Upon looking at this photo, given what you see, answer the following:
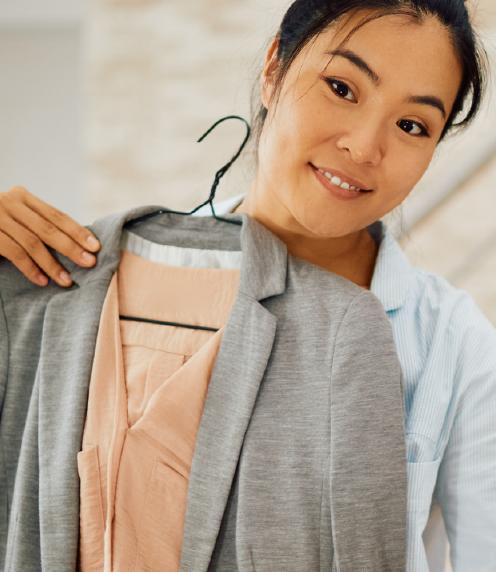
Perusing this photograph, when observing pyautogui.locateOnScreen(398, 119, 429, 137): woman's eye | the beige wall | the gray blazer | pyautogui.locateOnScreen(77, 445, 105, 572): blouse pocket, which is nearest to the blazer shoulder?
the gray blazer

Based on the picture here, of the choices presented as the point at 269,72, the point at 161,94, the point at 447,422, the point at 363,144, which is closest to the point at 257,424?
the point at 447,422

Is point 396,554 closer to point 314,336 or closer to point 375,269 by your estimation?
point 314,336

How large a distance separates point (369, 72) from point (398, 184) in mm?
162

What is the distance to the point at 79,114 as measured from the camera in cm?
436

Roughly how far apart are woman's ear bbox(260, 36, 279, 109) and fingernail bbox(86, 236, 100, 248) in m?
0.33

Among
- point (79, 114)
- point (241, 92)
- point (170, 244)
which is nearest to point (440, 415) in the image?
point (170, 244)

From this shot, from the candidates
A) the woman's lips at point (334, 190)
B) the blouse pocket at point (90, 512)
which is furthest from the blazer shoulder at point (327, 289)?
the blouse pocket at point (90, 512)

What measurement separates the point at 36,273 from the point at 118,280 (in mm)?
113

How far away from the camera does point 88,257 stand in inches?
46.6

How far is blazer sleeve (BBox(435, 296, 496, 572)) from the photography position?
3.57 ft

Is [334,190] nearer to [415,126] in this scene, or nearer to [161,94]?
[415,126]

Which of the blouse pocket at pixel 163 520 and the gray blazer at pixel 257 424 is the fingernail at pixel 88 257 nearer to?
the gray blazer at pixel 257 424

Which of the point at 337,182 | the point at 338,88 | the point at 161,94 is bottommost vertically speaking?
the point at 337,182

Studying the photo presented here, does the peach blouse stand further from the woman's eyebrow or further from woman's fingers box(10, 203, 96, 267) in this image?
the woman's eyebrow
